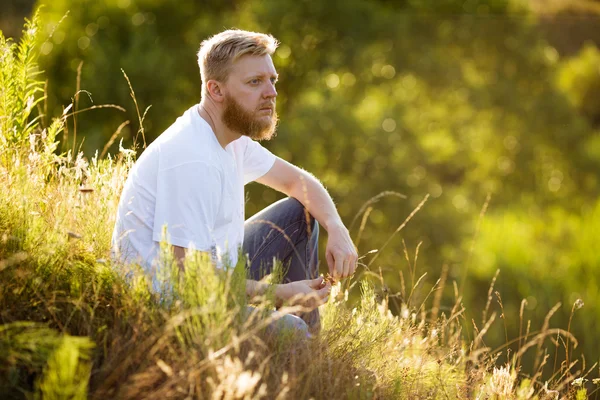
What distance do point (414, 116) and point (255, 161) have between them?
11.1 meters

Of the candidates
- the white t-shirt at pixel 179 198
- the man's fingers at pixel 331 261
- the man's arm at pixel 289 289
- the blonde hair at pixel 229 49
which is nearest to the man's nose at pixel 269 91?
the blonde hair at pixel 229 49

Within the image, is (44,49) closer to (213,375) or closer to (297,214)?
(297,214)

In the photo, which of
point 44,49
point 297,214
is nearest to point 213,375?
point 297,214

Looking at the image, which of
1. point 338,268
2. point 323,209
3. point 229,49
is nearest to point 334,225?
point 323,209

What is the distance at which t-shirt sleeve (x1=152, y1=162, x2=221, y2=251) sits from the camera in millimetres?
2584

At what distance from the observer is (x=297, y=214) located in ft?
11.2

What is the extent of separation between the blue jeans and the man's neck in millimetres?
415

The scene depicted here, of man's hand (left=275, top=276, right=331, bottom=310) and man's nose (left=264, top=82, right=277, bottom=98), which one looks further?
man's nose (left=264, top=82, right=277, bottom=98)

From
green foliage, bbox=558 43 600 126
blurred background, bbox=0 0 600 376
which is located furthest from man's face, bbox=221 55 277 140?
green foliage, bbox=558 43 600 126

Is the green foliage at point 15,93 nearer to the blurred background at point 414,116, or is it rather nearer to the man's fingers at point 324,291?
the man's fingers at point 324,291

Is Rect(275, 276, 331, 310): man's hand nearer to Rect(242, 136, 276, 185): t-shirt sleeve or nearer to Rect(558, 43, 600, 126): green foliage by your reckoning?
Rect(242, 136, 276, 185): t-shirt sleeve

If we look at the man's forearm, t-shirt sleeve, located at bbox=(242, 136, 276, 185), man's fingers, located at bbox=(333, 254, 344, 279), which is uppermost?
t-shirt sleeve, located at bbox=(242, 136, 276, 185)

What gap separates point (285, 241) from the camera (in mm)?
3316

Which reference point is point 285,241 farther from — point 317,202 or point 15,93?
point 15,93
